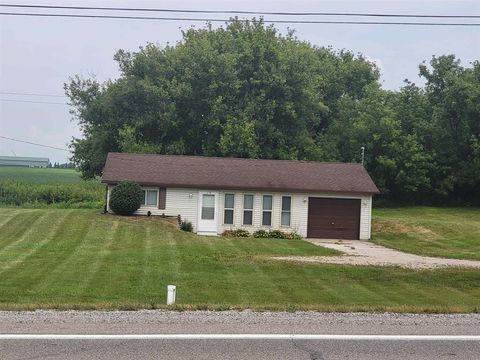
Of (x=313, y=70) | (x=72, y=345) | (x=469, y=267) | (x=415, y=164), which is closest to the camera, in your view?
(x=72, y=345)

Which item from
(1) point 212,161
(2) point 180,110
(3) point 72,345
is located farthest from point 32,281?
(2) point 180,110

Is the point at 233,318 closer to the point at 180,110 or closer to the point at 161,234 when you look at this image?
the point at 161,234

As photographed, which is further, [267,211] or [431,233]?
[431,233]

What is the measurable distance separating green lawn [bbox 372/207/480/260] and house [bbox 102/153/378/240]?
1951mm

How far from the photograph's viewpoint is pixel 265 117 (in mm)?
44688

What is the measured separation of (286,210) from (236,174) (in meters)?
3.15

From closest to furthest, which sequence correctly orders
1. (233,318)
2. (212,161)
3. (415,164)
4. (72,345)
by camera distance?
(72,345) → (233,318) → (212,161) → (415,164)

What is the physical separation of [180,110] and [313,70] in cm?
1314

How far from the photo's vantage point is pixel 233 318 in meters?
9.41

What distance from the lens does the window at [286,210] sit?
3127cm

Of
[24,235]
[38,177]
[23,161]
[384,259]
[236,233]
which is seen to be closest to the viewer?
[384,259]

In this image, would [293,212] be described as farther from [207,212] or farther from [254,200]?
[207,212]

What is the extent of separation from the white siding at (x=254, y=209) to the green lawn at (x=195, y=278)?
5.64 metres

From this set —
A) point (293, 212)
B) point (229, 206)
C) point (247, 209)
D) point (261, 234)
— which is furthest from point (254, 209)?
point (293, 212)
